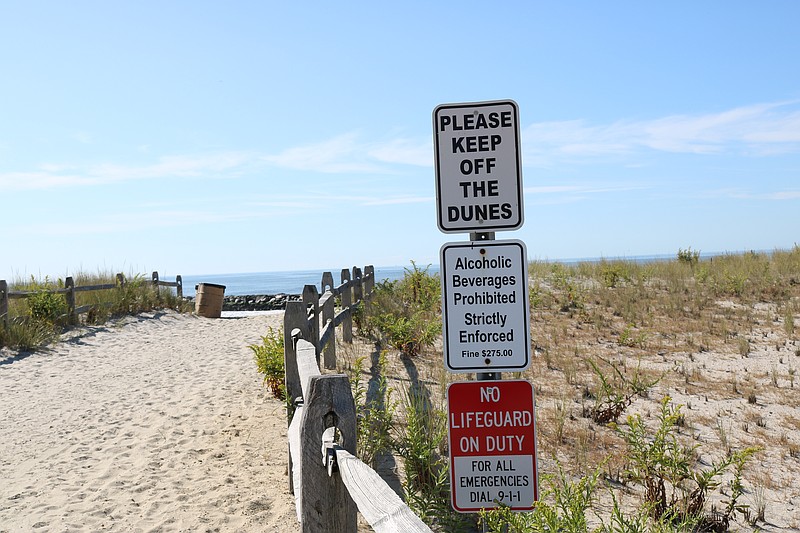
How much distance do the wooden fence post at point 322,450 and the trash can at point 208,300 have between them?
1918 centimetres

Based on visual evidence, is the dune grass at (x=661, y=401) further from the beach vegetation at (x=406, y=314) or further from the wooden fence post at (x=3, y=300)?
the wooden fence post at (x=3, y=300)

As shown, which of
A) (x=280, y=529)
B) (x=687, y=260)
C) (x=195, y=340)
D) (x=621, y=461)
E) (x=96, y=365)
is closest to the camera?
(x=280, y=529)

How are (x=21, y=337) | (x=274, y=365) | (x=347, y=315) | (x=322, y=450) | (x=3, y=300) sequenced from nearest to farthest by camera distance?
(x=322, y=450)
(x=274, y=365)
(x=347, y=315)
(x=21, y=337)
(x=3, y=300)

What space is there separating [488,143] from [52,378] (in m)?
10.7

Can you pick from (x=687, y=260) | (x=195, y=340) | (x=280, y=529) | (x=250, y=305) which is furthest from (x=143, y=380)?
(x=250, y=305)

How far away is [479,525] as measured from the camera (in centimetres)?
473

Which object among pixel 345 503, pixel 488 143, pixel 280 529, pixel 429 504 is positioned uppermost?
pixel 488 143

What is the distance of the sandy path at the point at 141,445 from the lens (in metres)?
5.49

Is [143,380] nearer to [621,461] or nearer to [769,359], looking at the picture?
[621,461]

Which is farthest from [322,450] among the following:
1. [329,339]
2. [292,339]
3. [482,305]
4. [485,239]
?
[329,339]

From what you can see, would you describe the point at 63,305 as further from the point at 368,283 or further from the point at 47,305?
the point at 368,283

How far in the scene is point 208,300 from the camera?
21.6 meters

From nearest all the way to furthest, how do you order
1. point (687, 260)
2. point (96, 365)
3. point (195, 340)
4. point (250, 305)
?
point (96, 365)
point (195, 340)
point (687, 260)
point (250, 305)

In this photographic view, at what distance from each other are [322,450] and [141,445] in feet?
17.4
